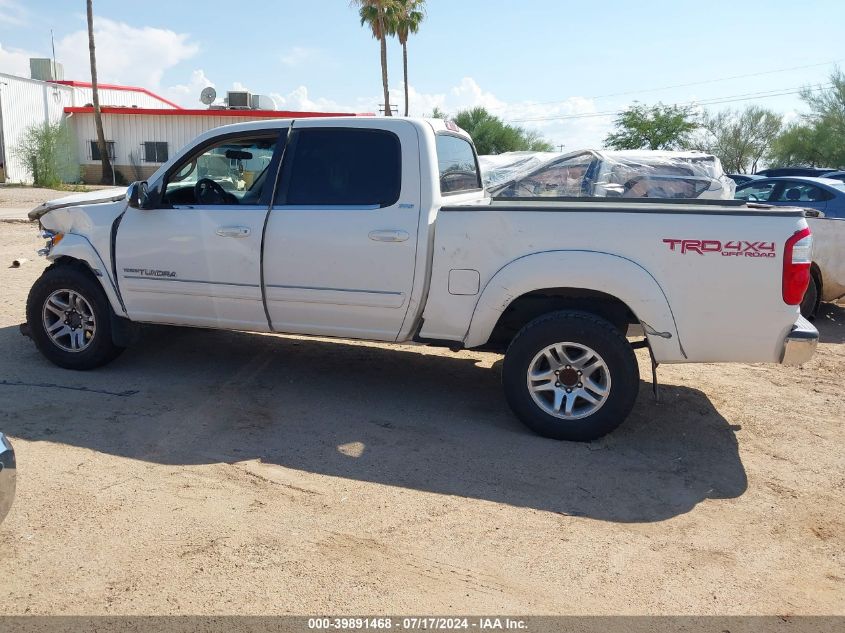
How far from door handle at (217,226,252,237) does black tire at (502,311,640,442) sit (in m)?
2.03

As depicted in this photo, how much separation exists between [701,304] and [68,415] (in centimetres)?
413

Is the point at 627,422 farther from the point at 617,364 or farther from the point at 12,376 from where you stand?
the point at 12,376

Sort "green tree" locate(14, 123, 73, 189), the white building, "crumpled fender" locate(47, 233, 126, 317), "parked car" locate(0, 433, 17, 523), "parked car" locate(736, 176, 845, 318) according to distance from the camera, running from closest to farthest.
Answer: "parked car" locate(0, 433, 17, 523) < "crumpled fender" locate(47, 233, 126, 317) < "parked car" locate(736, 176, 845, 318) < "green tree" locate(14, 123, 73, 189) < the white building

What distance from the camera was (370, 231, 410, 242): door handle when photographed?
16.4ft

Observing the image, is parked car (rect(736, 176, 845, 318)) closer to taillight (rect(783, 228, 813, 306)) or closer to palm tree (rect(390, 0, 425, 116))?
taillight (rect(783, 228, 813, 306))

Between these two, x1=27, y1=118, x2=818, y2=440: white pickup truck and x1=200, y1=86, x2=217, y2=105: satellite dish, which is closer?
x1=27, y1=118, x2=818, y2=440: white pickup truck

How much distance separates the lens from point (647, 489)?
13.9ft

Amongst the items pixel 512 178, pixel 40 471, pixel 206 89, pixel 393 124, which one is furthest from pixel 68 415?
pixel 206 89

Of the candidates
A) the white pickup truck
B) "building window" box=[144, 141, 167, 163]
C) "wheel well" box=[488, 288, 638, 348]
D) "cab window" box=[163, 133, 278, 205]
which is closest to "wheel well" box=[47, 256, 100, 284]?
the white pickup truck

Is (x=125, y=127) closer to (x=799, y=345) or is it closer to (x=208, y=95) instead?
(x=208, y=95)

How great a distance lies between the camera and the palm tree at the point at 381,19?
32.3m

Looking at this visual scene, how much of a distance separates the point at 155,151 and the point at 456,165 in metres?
32.4

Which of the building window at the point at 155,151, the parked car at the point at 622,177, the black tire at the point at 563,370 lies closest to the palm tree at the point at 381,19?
the building window at the point at 155,151

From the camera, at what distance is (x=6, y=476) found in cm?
300
